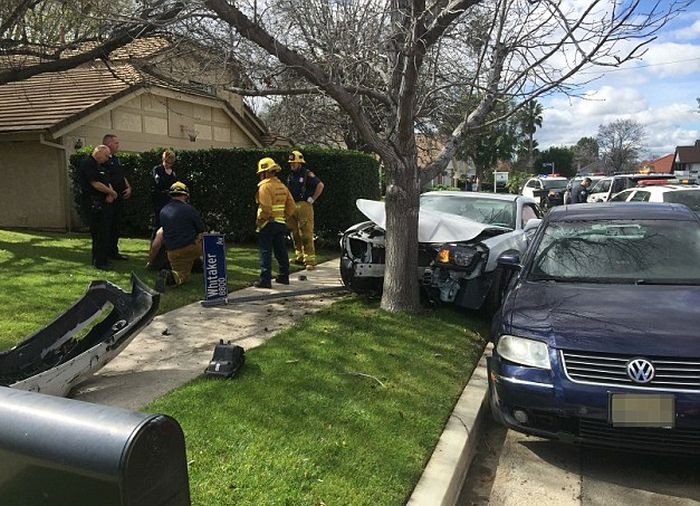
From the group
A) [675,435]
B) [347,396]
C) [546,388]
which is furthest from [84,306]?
[675,435]

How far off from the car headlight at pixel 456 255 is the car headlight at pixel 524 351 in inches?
98.1

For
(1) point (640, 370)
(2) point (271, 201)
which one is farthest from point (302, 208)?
(1) point (640, 370)

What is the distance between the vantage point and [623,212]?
5.47 metres

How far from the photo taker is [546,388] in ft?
12.2

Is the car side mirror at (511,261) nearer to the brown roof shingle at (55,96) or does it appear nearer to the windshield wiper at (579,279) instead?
the windshield wiper at (579,279)

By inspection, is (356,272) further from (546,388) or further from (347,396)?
(546,388)

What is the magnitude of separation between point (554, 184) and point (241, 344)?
28.8m

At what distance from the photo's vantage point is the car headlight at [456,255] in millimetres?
6531

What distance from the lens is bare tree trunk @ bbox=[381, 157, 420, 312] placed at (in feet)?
21.6

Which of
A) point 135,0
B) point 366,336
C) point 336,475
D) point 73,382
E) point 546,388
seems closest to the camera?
point 336,475

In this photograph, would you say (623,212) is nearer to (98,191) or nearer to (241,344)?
(241,344)

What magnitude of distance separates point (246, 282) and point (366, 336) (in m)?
3.41

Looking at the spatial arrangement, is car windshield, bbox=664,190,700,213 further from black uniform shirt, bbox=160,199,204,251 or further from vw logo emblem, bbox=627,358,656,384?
vw logo emblem, bbox=627,358,656,384

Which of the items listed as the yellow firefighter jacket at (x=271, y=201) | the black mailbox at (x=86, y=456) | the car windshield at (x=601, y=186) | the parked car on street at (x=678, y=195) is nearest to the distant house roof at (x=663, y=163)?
the car windshield at (x=601, y=186)
